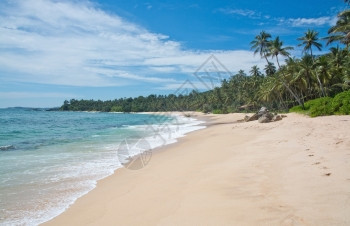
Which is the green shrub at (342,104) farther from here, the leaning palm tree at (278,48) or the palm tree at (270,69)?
the palm tree at (270,69)

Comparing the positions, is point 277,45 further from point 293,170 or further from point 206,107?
point 206,107

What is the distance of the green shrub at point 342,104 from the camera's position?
20.3 meters

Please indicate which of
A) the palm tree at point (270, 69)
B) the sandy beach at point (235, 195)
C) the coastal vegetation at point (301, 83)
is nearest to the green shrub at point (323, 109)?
the coastal vegetation at point (301, 83)

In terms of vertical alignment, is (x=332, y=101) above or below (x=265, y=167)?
above

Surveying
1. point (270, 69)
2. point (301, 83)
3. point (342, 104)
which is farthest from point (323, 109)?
point (270, 69)

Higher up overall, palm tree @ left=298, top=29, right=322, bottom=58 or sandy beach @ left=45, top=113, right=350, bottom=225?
palm tree @ left=298, top=29, right=322, bottom=58

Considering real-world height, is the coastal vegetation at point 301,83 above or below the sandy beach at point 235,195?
above

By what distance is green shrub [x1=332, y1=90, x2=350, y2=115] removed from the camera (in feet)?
66.7

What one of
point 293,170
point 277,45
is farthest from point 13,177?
point 277,45

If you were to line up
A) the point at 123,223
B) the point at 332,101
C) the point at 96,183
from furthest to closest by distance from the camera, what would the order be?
the point at 332,101 → the point at 96,183 → the point at 123,223

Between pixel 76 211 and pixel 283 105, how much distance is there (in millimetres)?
52170

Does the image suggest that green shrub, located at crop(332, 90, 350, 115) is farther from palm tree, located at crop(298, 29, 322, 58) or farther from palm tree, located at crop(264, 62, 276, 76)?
palm tree, located at crop(264, 62, 276, 76)

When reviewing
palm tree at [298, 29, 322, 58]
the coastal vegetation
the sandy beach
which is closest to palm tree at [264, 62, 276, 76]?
the coastal vegetation

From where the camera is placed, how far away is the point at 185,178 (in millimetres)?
7582
